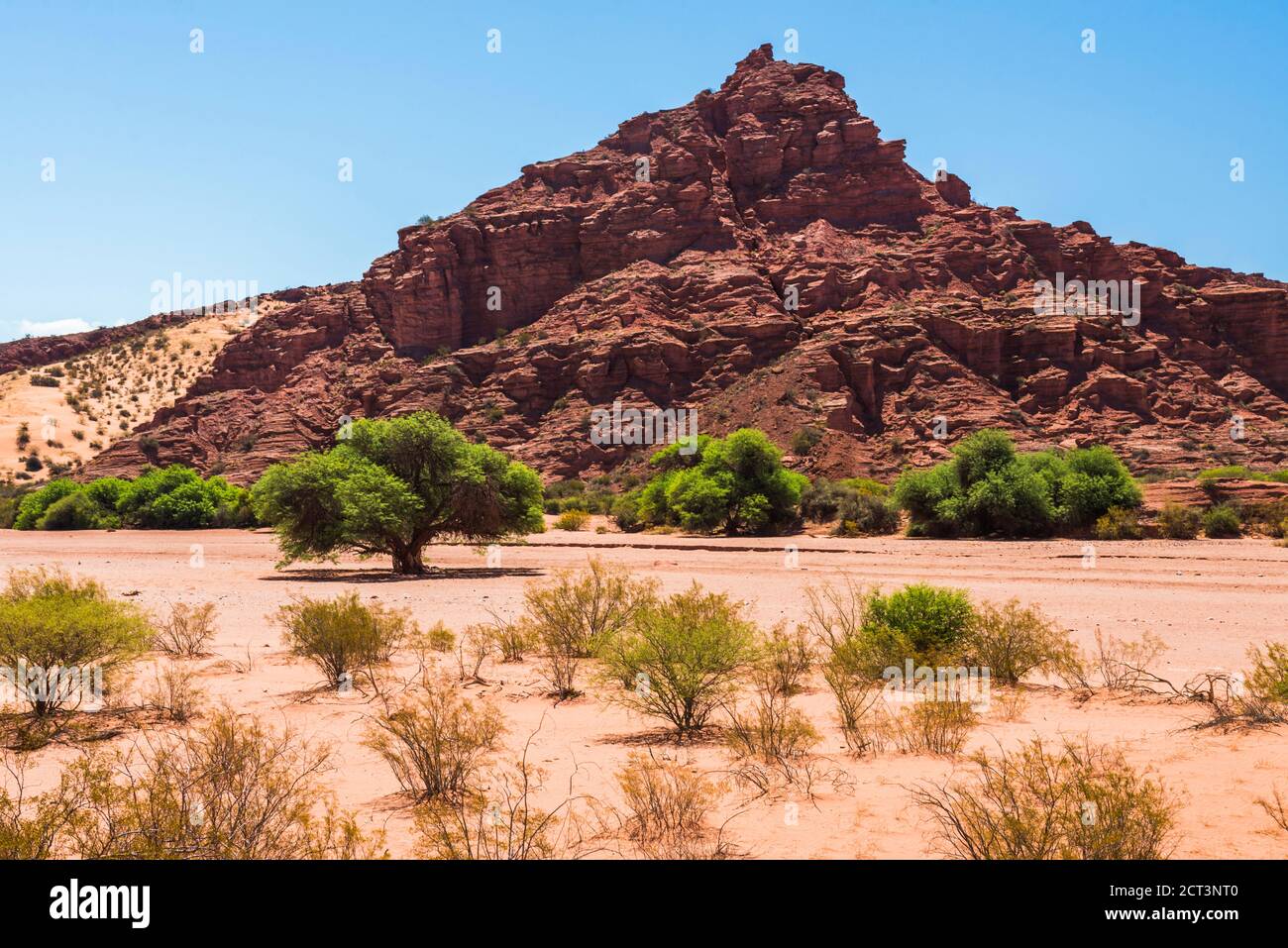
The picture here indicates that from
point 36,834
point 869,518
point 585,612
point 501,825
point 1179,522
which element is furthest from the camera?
point 869,518

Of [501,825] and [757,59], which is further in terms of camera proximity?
[757,59]

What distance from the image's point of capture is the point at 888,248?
77.4 m

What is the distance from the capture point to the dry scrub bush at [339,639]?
1066 cm

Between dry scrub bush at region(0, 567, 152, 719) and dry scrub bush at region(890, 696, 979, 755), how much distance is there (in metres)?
8.17

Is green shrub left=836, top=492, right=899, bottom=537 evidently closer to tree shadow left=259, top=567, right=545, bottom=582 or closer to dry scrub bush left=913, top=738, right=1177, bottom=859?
tree shadow left=259, top=567, right=545, bottom=582

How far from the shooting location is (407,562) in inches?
981

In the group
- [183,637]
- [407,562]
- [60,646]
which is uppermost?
[60,646]

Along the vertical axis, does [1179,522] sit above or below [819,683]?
above

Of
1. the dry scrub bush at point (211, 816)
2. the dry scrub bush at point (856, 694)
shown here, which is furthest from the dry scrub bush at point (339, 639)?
the dry scrub bush at point (856, 694)

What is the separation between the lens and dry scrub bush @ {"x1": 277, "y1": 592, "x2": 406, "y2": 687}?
10.7m

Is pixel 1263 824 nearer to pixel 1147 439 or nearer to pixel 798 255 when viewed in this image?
pixel 1147 439

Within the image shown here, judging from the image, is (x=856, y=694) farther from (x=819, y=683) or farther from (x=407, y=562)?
(x=407, y=562)

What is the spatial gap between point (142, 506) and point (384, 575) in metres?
34.6

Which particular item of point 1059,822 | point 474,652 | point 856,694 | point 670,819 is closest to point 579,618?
point 474,652
